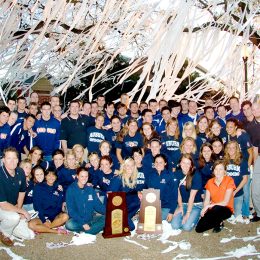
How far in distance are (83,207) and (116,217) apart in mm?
458

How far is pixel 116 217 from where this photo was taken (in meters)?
4.32

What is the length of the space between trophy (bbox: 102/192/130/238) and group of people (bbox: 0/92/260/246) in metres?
0.19

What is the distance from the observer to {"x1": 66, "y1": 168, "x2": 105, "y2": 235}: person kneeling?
446 cm

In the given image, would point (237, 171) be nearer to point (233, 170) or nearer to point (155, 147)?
point (233, 170)

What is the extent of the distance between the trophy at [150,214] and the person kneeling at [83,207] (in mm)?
459

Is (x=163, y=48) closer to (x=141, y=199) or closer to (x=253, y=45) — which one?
(x=141, y=199)

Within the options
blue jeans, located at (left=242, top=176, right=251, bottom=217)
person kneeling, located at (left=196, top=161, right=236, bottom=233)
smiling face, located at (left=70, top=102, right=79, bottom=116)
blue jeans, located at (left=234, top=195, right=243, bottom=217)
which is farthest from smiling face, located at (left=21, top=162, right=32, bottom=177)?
blue jeans, located at (left=242, top=176, right=251, bottom=217)

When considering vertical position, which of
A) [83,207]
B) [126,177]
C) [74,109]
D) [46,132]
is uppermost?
[74,109]

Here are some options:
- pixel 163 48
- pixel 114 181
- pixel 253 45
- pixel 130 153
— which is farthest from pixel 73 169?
pixel 253 45

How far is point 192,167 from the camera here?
4934 millimetres

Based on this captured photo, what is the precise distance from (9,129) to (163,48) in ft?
8.07

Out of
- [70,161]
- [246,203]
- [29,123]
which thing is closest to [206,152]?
[246,203]

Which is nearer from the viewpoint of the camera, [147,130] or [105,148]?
[105,148]

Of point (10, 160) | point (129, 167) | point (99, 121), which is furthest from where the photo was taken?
point (99, 121)
